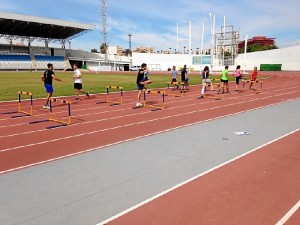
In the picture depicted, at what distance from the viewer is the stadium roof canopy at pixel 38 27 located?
6116 cm

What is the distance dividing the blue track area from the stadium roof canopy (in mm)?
62635

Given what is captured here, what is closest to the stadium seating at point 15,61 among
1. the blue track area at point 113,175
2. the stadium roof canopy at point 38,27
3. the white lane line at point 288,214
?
the stadium roof canopy at point 38,27

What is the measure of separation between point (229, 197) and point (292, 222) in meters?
0.94

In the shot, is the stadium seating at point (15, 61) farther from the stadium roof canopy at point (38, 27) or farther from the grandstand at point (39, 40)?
the stadium roof canopy at point (38, 27)

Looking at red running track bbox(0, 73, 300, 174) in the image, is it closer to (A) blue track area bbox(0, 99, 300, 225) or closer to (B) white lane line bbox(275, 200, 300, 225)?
(A) blue track area bbox(0, 99, 300, 225)

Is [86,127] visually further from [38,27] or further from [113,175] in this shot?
[38,27]

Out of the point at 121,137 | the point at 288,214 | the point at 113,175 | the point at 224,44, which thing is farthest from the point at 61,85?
the point at 224,44

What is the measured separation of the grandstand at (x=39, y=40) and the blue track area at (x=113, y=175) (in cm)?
6264

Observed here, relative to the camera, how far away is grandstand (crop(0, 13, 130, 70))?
64075 mm

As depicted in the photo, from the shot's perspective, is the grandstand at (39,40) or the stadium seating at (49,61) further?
the stadium seating at (49,61)

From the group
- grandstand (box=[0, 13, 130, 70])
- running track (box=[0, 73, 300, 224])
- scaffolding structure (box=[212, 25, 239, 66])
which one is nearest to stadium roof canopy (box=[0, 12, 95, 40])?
grandstand (box=[0, 13, 130, 70])

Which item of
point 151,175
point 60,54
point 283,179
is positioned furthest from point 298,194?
point 60,54

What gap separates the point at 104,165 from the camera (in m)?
5.75

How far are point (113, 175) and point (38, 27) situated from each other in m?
71.9
